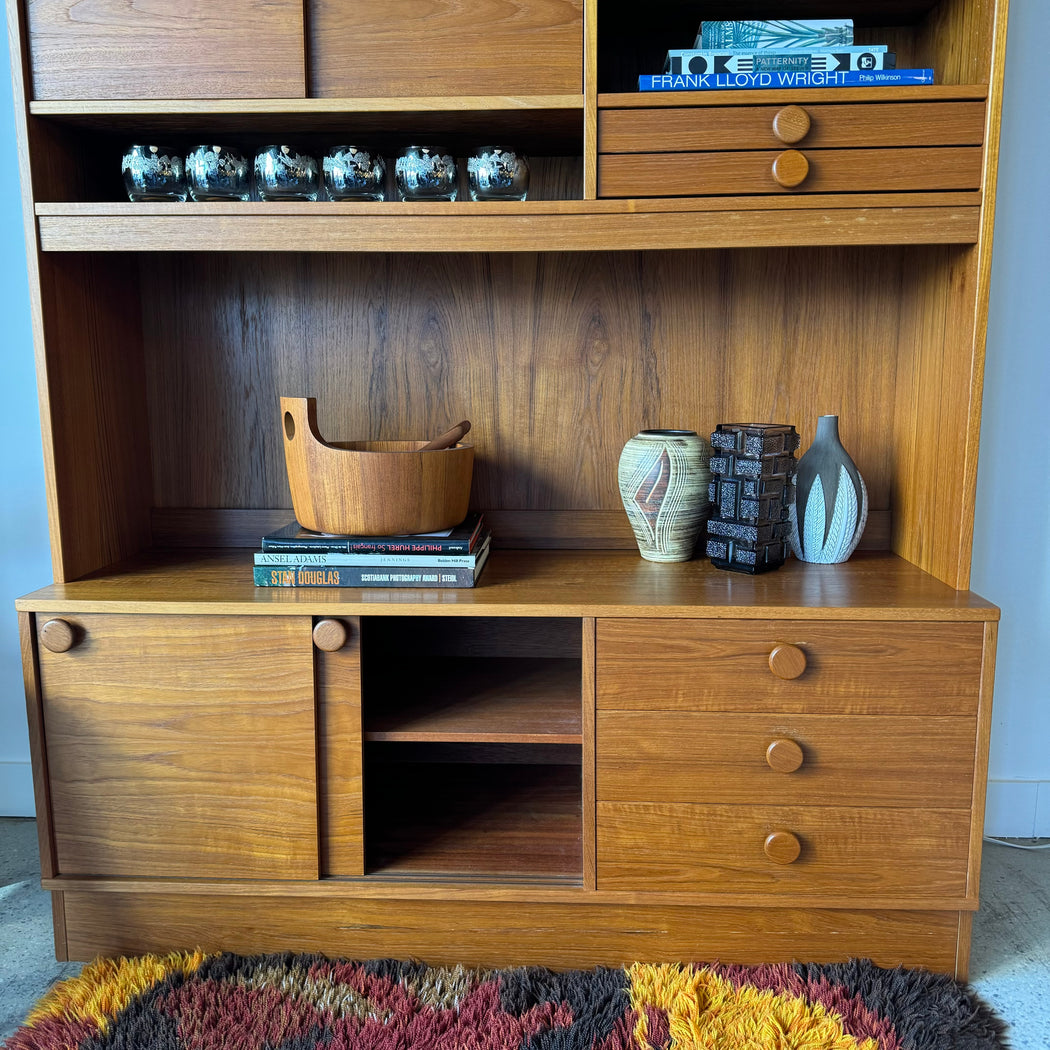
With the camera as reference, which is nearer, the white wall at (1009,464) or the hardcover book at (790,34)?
the hardcover book at (790,34)

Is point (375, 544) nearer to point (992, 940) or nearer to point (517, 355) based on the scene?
point (517, 355)

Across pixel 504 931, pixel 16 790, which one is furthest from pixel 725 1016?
pixel 16 790

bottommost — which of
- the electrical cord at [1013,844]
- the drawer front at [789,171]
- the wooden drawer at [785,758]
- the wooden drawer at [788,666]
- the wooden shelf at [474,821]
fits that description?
the electrical cord at [1013,844]

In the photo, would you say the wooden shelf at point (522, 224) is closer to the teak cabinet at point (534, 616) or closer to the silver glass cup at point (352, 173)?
the teak cabinet at point (534, 616)

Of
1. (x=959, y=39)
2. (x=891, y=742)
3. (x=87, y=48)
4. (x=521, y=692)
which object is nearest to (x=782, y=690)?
(x=891, y=742)

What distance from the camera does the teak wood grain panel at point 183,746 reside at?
1304 millimetres

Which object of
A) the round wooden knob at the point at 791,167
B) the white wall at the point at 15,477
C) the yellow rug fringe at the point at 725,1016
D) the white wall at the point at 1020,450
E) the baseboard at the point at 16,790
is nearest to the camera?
the yellow rug fringe at the point at 725,1016

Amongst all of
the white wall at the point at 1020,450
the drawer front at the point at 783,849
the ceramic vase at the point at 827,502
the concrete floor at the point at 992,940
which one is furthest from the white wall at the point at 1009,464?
the drawer front at the point at 783,849

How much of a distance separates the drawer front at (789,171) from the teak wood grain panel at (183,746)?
785mm

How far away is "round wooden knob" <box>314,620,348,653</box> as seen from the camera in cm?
128

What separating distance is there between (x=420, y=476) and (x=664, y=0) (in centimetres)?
81

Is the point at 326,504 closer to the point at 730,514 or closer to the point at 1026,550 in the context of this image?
the point at 730,514

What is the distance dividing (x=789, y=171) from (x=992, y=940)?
3.97 ft

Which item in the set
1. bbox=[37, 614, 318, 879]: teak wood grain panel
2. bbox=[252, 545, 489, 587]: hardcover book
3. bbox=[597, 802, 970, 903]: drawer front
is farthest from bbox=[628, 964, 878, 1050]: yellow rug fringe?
bbox=[252, 545, 489, 587]: hardcover book
